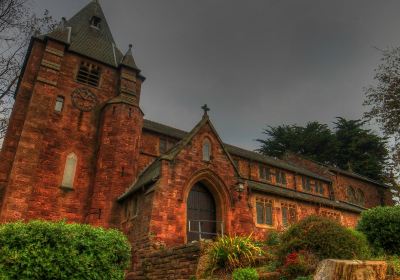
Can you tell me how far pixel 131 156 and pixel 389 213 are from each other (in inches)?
597

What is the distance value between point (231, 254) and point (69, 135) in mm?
15257

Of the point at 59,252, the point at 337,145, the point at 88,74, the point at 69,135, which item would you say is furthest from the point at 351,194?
the point at 59,252

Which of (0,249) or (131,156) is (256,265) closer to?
(0,249)

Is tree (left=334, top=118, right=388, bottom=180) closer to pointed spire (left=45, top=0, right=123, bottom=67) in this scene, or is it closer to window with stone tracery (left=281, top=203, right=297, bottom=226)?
window with stone tracery (left=281, top=203, right=297, bottom=226)

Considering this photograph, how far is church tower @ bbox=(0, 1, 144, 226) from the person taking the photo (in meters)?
19.5

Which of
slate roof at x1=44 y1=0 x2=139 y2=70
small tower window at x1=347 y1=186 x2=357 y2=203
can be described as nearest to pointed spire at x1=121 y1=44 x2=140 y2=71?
slate roof at x1=44 y1=0 x2=139 y2=70

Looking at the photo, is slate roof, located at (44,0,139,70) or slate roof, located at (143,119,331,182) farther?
slate roof, located at (143,119,331,182)

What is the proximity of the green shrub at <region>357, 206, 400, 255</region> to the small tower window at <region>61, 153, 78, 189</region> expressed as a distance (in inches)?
654

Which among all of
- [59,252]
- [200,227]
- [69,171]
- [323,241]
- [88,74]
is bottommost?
[59,252]

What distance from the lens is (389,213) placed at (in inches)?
545

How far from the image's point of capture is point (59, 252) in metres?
10.3

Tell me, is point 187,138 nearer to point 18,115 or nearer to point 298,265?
point 298,265

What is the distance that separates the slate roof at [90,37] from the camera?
2562cm

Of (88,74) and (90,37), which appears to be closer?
(88,74)
